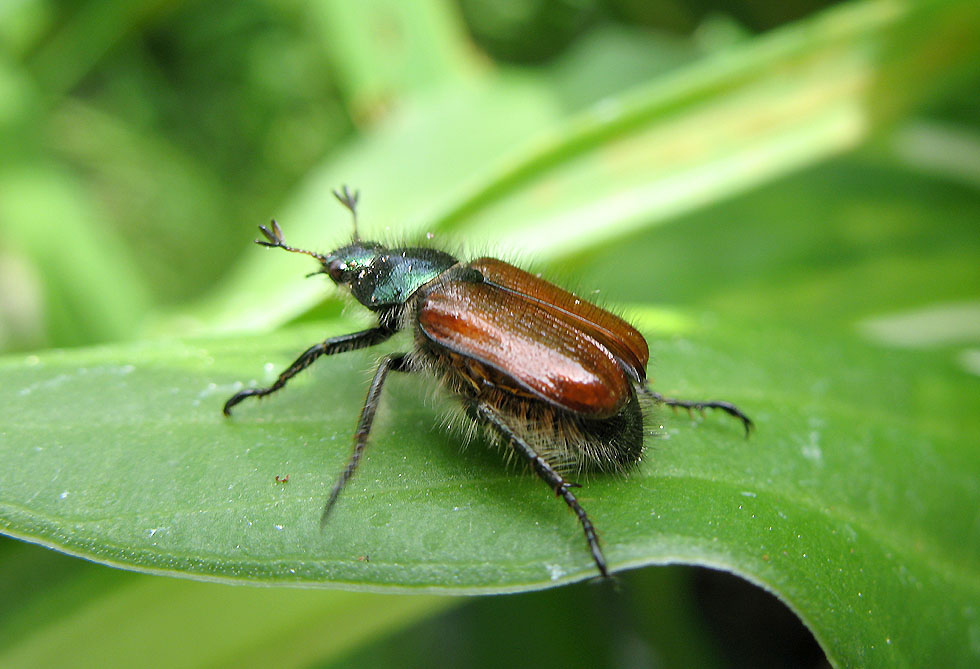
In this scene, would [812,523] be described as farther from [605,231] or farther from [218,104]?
[218,104]

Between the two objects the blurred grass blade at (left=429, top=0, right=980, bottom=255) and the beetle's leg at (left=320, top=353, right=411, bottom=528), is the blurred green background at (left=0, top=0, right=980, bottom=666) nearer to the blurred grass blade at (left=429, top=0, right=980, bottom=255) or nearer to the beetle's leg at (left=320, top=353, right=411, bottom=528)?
the blurred grass blade at (left=429, top=0, right=980, bottom=255)

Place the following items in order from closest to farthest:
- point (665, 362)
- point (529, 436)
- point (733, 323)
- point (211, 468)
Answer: point (211, 468)
point (529, 436)
point (665, 362)
point (733, 323)

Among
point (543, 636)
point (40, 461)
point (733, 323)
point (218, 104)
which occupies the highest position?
point (218, 104)

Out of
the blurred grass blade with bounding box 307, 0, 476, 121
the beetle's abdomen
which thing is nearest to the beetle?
the beetle's abdomen

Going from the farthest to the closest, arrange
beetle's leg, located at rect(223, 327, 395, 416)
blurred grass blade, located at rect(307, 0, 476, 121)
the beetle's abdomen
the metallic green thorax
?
blurred grass blade, located at rect(307, 0, 476, 121), the metallic green thorax, beetle's leg, located at rect(223, 327, 395, 416), the beetle's abdomen

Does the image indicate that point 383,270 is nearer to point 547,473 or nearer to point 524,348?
point 524,348

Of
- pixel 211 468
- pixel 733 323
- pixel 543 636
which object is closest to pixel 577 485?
pixel 211 468

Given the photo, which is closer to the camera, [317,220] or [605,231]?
[605,231]

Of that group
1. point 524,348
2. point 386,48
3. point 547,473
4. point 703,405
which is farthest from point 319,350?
point 386,48
